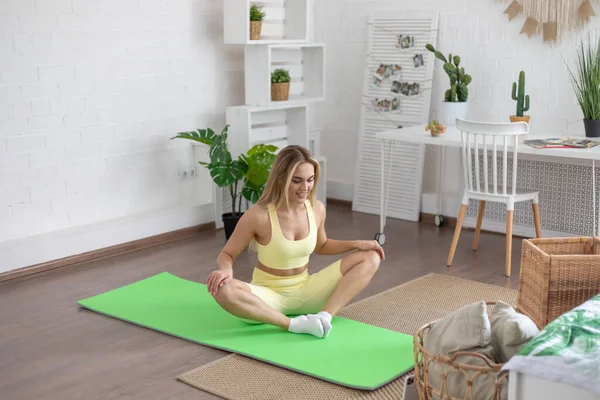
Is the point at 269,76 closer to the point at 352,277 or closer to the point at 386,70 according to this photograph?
the point at 386,70

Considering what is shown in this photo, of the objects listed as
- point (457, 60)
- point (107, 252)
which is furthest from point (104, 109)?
point (457, 60)

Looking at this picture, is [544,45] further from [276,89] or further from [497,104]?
[276,89]

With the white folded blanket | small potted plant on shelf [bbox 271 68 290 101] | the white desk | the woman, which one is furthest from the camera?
small potted plant on shelf [bbox 271 68 290 101]

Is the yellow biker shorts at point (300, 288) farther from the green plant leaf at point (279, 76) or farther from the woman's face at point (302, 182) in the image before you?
the green plant leaf at point (279, 76)

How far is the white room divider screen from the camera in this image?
563cm

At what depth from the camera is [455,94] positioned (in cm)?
515

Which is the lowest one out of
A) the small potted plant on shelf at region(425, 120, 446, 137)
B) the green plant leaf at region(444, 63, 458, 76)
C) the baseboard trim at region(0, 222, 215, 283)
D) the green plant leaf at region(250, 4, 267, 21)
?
the baseboard trim at region(0, 222, 215, 283)

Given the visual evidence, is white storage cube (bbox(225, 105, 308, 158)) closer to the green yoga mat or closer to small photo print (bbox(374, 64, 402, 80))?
small photo print (bbox(374, 64, 402, 80))

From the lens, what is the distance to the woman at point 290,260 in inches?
135

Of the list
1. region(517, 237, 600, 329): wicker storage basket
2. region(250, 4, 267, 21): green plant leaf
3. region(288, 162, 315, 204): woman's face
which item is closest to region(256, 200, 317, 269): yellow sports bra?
region(288, 162, 315, 204): woman's face

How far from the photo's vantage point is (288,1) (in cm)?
575

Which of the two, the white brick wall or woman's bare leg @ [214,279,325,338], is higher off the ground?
the white brick wall

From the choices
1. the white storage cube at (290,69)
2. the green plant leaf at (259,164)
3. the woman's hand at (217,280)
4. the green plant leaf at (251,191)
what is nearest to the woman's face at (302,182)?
the woman's hand at (217,280)

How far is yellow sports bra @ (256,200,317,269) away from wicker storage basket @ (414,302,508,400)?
1007mm
